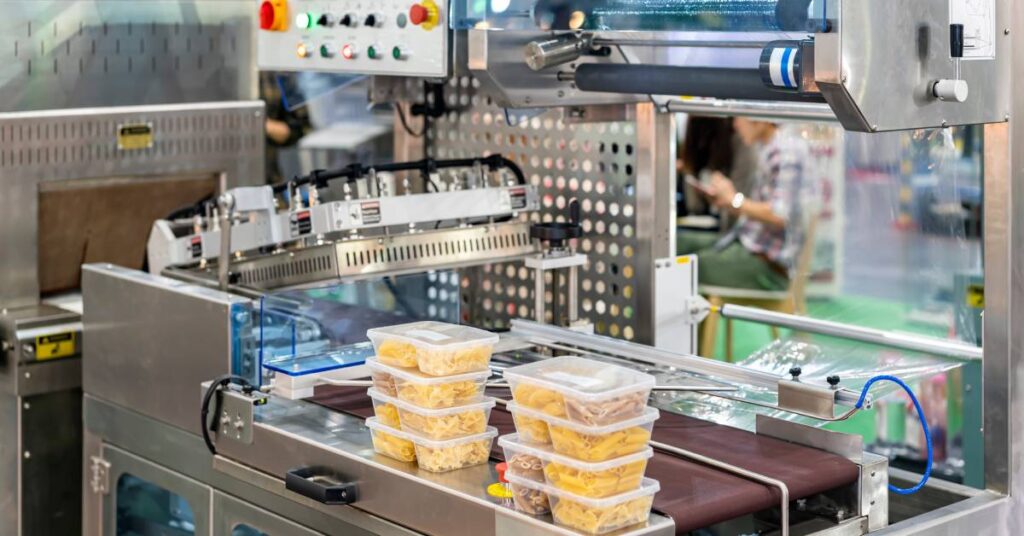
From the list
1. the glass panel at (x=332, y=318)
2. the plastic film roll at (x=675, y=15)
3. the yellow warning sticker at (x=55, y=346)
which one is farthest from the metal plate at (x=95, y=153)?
the plastic film roll at (x=675, y=15)

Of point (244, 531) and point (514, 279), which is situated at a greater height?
point (514, 279)

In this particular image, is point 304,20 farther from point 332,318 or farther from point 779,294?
point 779,294

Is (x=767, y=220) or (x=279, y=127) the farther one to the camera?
(x=767, y=220)

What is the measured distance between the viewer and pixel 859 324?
11.3 feet

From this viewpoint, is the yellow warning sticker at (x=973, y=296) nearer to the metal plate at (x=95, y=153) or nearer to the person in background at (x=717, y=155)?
the metal plate at (x=95, y=153)

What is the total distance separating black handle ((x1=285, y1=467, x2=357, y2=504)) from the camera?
1.90 m

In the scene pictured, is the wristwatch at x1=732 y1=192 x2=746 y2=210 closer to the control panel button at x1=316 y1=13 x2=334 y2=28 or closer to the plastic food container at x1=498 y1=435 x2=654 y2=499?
the control panel button at x1=316 y1=13 x2=334 y2=28

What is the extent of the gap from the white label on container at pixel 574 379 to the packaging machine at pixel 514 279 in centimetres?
18

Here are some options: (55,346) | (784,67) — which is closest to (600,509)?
(784,67)

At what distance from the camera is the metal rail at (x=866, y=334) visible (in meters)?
2.44

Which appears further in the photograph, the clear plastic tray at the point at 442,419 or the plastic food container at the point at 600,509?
the clear plastic tray at the point at 442,419

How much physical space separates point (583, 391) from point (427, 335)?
36 centimetres

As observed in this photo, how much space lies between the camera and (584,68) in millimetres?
2477

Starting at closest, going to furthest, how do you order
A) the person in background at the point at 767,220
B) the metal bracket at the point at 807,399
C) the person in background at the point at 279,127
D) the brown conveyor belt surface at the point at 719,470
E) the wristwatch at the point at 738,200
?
the brown conveyor belt surface at the point at 719,470
the metal bracket at the point at 807,399
the person in background at the point at 279,127
the wristwatch at the point at 738,200
the person in background at the point at 767,220
